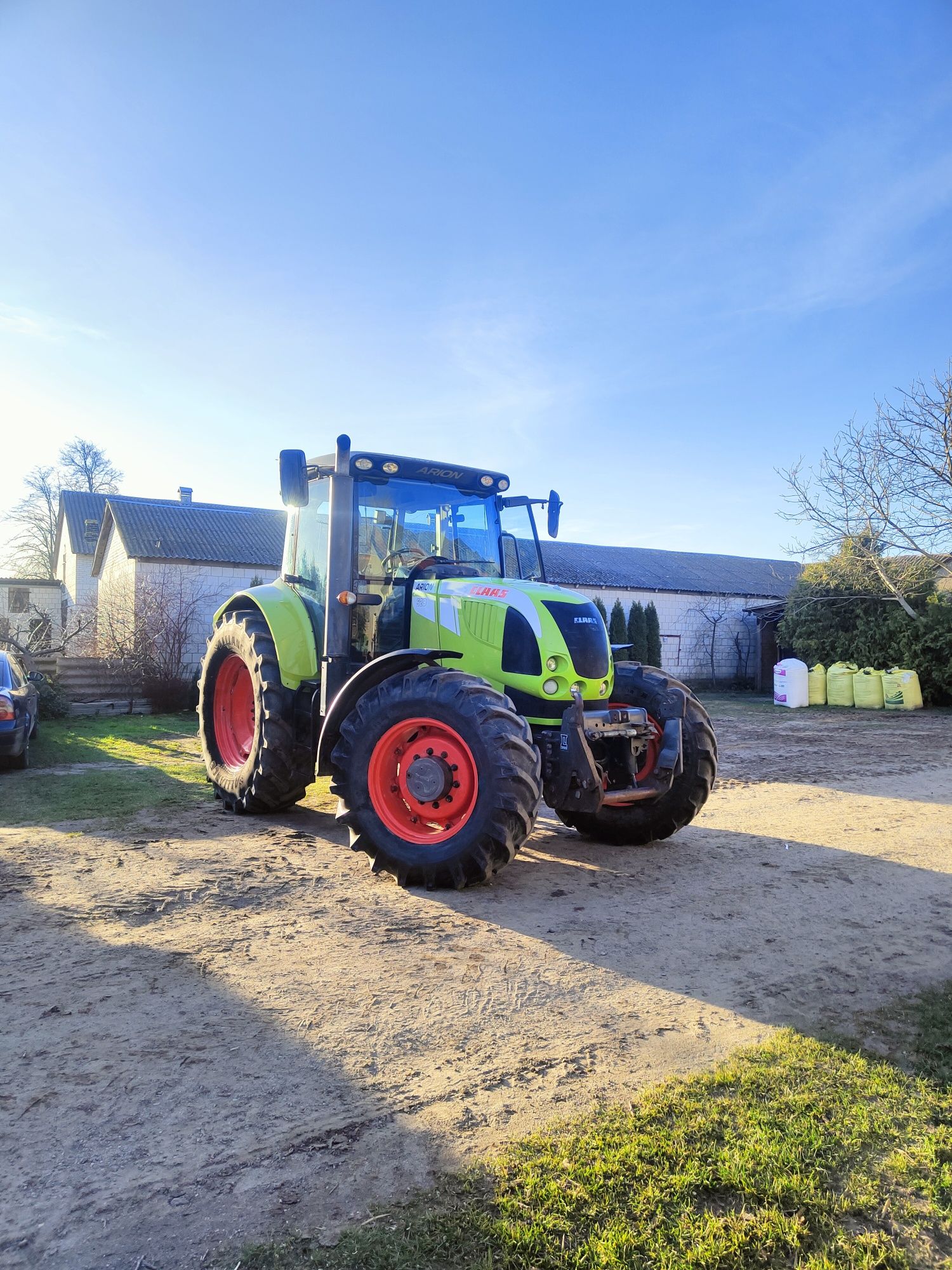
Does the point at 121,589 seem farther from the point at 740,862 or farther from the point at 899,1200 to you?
the point at 899,1200

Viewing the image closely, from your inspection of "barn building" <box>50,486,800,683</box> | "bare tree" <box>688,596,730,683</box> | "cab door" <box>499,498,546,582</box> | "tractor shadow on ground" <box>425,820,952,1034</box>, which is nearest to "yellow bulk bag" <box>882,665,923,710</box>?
"barn building" <box>50,486,800,683</box>

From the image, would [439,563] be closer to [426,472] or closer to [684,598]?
[426,472]

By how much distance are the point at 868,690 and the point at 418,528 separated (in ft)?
54.2

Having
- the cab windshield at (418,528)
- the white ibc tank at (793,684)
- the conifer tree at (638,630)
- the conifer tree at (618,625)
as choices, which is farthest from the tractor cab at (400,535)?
the conifer tree at (638,630)

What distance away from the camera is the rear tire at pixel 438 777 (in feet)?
14.7

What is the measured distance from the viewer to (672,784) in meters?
5.64

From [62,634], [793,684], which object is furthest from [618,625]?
[62,634]

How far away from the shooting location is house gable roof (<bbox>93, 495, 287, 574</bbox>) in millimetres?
21141

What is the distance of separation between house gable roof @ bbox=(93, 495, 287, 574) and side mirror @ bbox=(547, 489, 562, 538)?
15.0 metres

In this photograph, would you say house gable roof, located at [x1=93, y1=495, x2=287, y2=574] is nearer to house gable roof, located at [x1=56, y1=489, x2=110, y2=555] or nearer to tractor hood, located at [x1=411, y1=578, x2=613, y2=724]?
house gable roof, located at [x1=56, y1=489, x2=110, y2=555]

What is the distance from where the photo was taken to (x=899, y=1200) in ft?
7.23

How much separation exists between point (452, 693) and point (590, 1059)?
7.18 ft

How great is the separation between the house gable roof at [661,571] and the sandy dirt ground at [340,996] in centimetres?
1968

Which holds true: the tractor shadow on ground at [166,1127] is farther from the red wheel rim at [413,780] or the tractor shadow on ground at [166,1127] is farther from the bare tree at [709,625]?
the bare tree at [709,625]
